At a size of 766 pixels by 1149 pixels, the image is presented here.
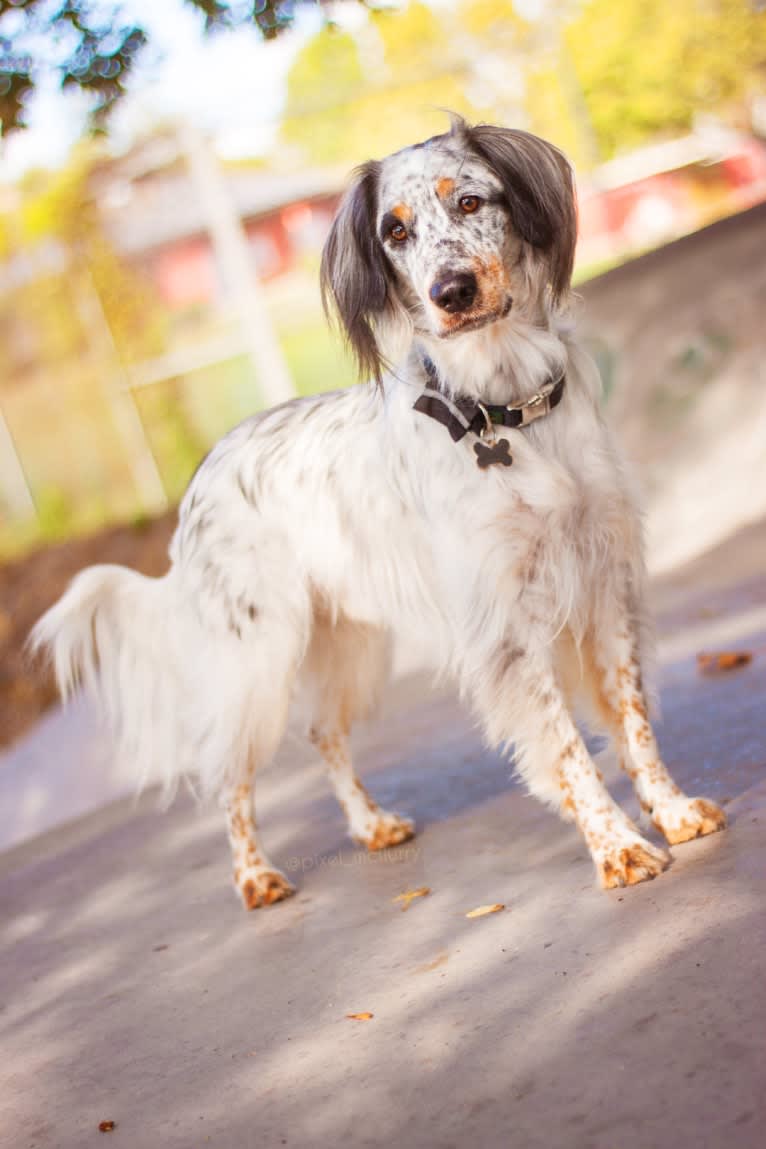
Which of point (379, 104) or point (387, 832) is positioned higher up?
point (379, 104)

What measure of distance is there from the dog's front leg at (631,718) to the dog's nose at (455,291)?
879mm

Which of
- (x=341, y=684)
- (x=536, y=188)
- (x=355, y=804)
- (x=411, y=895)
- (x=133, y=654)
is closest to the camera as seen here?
(x=536, y=188)

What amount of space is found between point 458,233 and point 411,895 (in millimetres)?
1645

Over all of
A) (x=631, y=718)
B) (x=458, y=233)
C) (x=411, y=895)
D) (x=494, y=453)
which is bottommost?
(x=411, y=895)

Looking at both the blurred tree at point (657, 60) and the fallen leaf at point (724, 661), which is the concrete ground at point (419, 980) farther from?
the blurred tree at point (657, 60)

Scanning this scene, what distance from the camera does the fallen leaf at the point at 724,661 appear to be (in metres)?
4.38

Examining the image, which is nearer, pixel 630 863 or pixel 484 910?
pixel 630 863

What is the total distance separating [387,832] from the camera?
12.7 ft

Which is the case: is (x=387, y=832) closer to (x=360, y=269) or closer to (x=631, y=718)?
(x=631, y=718)

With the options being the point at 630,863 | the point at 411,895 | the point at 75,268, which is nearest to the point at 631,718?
the point at 630,863

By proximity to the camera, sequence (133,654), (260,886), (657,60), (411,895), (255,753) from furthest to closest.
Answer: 1. (657,60)
2. (133,654)
3. (255,753)
4. (260,886)
5. (411,895)

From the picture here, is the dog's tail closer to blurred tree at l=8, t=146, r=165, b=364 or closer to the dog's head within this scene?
the dog's head

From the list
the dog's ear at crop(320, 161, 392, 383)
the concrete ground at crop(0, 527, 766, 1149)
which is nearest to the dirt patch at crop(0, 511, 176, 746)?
the concrete ground at crop(0, 527, 766, 1149)

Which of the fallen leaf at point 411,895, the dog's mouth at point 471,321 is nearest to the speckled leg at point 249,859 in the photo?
the fallen leaf at point 411,895
